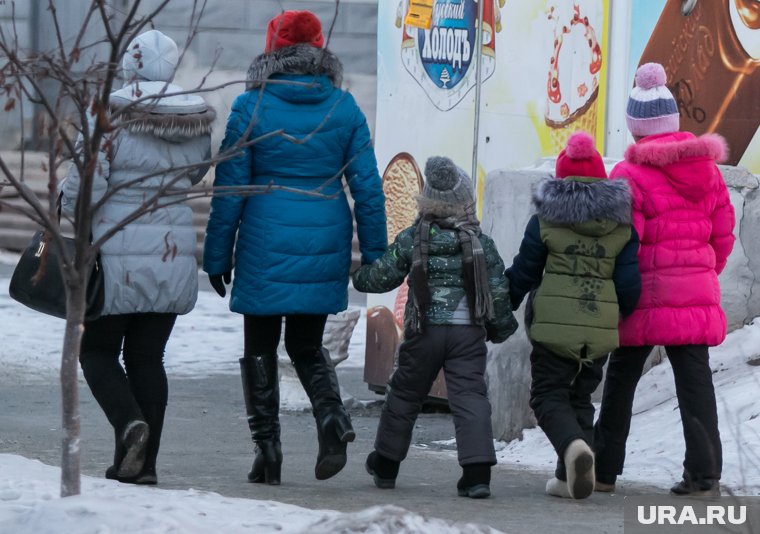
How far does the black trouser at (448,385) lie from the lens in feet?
16.6

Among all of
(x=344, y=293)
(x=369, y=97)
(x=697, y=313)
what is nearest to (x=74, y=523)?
(x=344, y=293)

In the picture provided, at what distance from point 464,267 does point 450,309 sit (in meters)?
0.16

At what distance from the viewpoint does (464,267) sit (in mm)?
5012

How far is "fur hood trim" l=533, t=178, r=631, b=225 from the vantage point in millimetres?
4910

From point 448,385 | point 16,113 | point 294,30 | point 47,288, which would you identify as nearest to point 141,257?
point 47,288

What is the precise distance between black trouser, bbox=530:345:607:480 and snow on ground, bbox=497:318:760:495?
50 cm

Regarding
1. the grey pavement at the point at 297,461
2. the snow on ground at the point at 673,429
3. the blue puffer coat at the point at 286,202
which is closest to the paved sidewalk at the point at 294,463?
the grey pavement at the point at 297,461

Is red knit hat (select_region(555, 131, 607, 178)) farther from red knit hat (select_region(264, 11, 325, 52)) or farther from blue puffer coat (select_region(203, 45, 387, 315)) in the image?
red knit hat (select_region(264, 11, 325, 52))

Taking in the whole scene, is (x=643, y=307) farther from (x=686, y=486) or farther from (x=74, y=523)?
(x=74, y=523)

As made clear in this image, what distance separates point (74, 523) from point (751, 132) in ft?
13.7

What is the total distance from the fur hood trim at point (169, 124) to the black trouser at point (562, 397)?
4.74 feet

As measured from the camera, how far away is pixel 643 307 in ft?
16.7

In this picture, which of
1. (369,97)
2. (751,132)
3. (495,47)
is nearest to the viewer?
(751,132)
